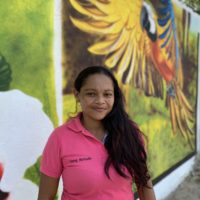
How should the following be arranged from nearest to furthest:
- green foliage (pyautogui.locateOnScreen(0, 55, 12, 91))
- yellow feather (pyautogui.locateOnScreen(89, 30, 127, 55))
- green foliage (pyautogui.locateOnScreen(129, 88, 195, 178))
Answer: green foliage (pyautogui.locateOnScreen(0, 55, 12, 91)) < yellow feather (pyautogui.locateOnScreen(89, 30, 127, 55)) < green foliage (pyautogui.locateOnScreen(129, 88, 195, 178))

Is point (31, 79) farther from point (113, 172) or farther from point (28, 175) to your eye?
point (113, 172)

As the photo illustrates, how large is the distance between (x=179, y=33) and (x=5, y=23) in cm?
344

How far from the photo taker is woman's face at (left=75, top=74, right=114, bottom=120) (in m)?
1.69

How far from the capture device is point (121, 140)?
1.73 meters

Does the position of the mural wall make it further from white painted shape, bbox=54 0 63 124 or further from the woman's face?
the woman's face

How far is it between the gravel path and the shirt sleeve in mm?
3226

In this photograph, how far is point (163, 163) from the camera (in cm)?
460

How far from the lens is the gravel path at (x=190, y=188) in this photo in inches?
187

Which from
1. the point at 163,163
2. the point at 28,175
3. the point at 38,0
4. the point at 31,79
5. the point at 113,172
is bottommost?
the point at 163,163

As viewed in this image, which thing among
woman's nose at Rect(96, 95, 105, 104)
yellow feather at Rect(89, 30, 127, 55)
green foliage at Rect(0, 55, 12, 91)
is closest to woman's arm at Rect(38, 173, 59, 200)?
woman's nose at Rect(96, 95, 105, 104)

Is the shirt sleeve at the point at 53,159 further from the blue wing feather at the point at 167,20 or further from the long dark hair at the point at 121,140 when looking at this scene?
the blue wing feather at the point at 167,20

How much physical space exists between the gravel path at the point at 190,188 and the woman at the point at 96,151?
3085 mm

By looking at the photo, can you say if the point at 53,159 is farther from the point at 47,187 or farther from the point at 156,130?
the point at 156,130

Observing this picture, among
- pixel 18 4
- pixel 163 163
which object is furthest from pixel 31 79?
pixel 163 163
